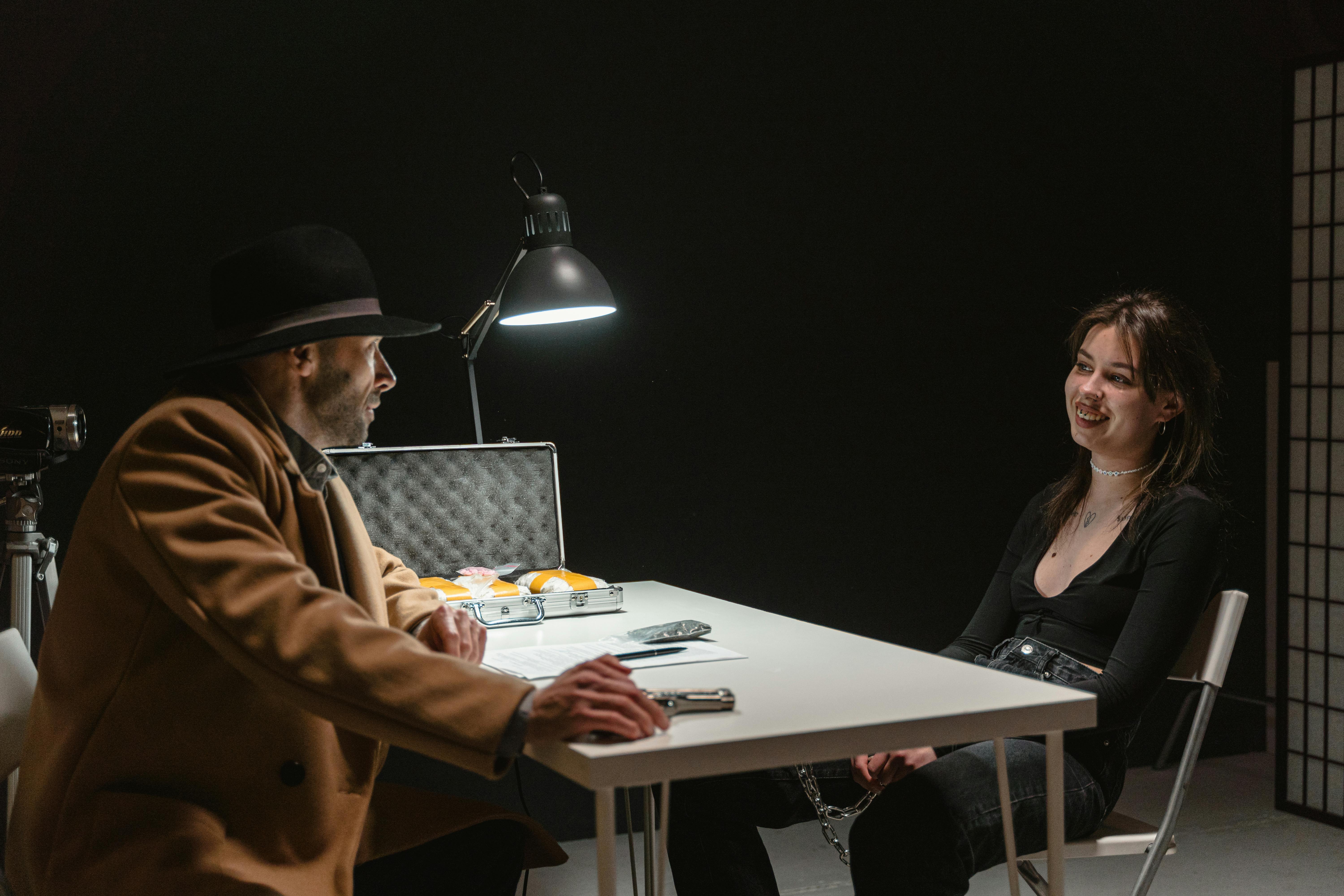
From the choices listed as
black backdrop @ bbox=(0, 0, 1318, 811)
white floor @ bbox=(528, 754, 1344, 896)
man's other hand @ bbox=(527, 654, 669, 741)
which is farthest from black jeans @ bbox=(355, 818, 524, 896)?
black backdrop @ bbox=(0, 0, 1318, 811)

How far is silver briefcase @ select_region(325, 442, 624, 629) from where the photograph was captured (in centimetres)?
279

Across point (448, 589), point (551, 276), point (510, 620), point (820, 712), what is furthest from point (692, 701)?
point (551, 276)

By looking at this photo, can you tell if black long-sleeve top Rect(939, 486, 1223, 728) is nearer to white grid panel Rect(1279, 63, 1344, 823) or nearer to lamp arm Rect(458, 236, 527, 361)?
lamp arm Rect(458, 236, 527, 361)

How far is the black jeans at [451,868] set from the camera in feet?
5.46

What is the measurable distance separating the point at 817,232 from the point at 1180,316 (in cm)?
152

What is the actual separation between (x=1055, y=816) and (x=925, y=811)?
0.26 metres

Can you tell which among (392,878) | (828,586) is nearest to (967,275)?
(828,586)

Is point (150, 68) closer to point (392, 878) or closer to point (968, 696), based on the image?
point (392, 878)

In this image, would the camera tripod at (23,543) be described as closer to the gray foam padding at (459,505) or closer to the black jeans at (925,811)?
the gray foam padding at (459,505)

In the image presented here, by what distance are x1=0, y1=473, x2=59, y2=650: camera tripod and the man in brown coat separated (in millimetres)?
984

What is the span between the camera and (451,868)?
168cm

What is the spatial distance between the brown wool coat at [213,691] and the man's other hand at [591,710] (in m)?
0.05

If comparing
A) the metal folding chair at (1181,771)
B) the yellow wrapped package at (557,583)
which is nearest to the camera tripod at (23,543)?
the yellow wrapped package at (557,583)

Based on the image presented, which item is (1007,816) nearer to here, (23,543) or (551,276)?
(551,276)
